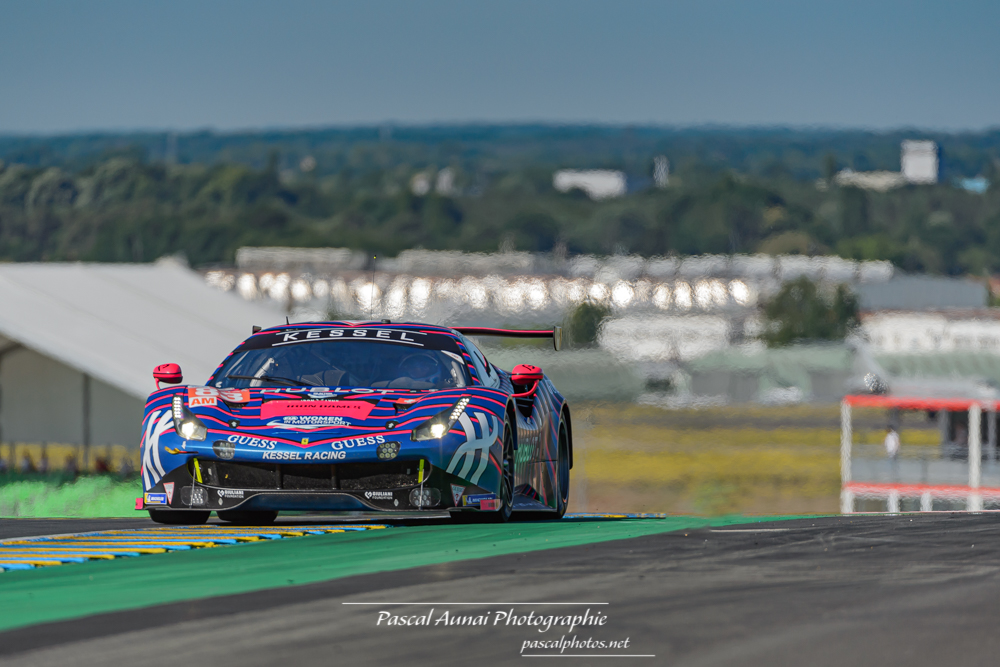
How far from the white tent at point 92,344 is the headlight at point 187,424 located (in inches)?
368

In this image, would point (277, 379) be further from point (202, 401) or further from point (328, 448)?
point (328, 448)

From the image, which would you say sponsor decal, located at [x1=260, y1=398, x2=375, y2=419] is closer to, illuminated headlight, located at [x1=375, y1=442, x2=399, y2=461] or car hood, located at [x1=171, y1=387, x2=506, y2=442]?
car hood, located at [x1=171, y1=387, x2=506, y2=442]

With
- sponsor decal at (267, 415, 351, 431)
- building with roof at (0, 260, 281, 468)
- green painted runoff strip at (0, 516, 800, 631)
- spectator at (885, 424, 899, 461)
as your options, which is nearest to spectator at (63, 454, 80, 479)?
building with roof at (0, 260, 281, 468)

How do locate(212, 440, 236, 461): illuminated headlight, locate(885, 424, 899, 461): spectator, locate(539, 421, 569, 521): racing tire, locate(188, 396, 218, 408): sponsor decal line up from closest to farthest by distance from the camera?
locate(212, 440, 236, 461): illuminated headlight, locate(188, 396, 218, 408): sponsor decal, locate(539, 421, 569, 521): racing tire, locate(885, 424, 899, 461): spectator

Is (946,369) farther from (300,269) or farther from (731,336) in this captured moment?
(300,269)

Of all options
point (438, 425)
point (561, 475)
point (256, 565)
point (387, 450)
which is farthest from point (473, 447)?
point (561, 475)

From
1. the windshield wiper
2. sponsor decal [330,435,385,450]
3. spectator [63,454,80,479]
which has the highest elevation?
the windshield wiper

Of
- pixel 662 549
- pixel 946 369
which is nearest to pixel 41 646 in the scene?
pixel 662 549

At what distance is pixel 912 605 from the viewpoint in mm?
5496

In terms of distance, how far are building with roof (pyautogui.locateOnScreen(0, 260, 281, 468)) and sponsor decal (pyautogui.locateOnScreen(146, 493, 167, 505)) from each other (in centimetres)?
928

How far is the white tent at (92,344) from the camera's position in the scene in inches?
717

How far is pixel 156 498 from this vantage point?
8.71 metres

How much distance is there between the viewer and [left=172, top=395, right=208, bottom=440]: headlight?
28.1 ft

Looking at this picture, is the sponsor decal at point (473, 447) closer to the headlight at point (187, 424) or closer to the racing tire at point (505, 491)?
the racing tire at point (505, 491)
